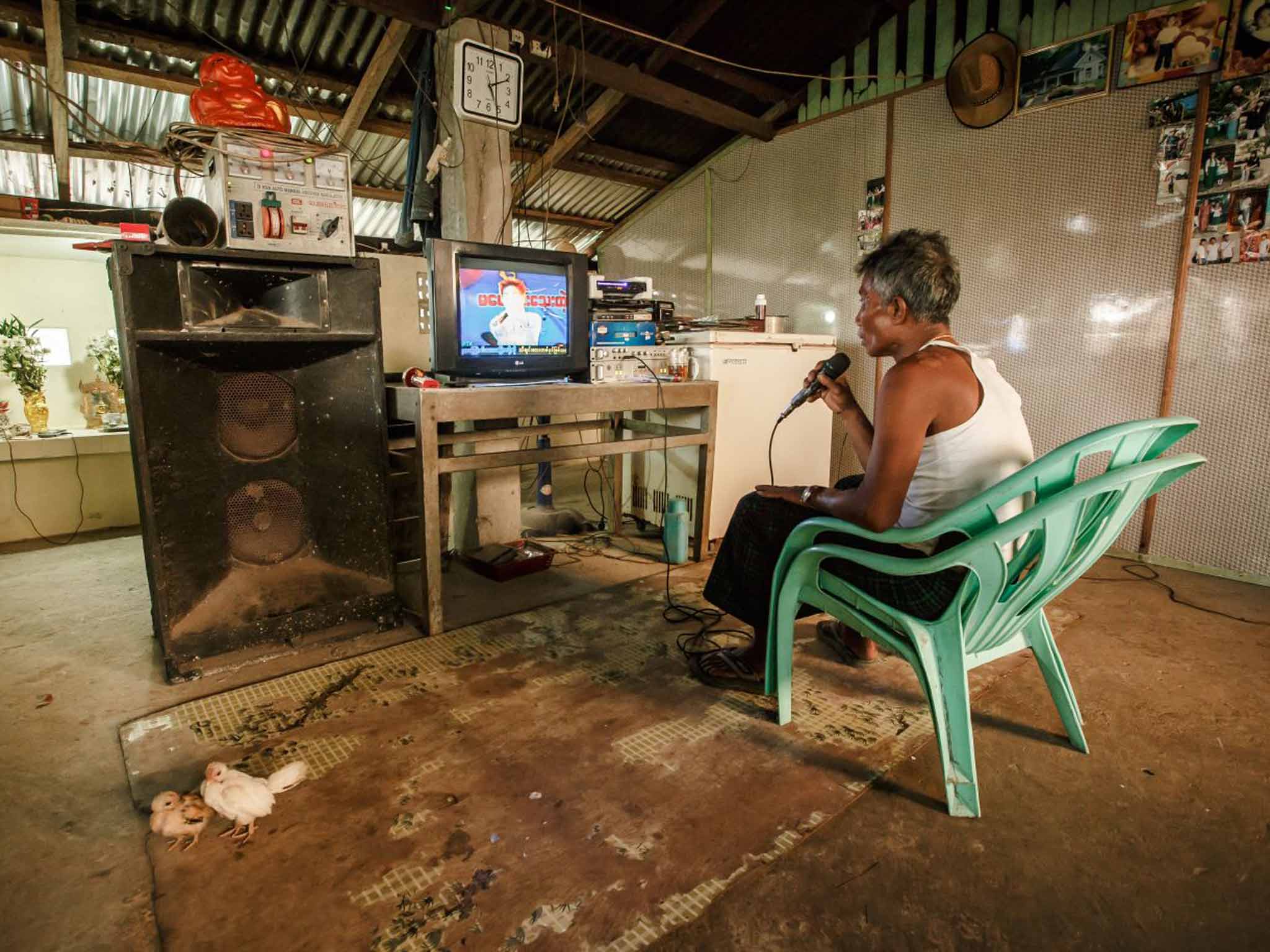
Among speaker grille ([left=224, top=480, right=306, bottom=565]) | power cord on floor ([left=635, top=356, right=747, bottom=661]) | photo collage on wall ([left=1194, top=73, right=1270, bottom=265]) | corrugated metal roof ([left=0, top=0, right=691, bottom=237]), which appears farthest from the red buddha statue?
photo collage on wall ([left=1194, top=73, right=1270, bottom=265])

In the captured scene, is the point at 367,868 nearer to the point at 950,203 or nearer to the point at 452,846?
the point at 452,846

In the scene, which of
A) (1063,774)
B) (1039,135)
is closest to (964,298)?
(1039,135)

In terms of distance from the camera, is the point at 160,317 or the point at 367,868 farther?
the point at 160,317

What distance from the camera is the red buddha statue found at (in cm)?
233

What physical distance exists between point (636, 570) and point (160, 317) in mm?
2105

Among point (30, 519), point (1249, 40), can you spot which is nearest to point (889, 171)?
point (1249, 40)

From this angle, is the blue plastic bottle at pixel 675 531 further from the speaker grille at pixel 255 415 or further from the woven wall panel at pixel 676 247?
the woven wall panel at pixel 676 247

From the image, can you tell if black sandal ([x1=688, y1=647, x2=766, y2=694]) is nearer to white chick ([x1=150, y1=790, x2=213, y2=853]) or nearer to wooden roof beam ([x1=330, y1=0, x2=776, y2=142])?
white chick ([x1=150, y1=790, x2=213, y2=853])

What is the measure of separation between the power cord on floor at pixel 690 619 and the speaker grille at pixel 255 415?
4.90ft

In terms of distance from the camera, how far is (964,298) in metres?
3.81

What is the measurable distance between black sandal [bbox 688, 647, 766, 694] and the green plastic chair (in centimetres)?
44

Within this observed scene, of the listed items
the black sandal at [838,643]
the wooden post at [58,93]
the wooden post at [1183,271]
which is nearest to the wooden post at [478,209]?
the wooden post at [58,93]

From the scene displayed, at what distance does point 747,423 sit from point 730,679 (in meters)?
1.68

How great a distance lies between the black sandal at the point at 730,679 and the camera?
2.03 meters
